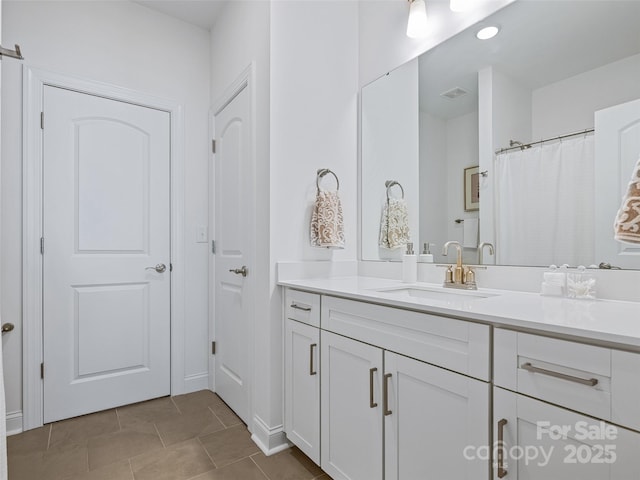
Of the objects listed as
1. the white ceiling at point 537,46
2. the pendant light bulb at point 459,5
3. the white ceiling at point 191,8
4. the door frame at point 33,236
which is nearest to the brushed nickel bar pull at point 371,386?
the white ceiling at point 537,46

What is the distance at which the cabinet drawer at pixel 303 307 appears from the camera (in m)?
1.56

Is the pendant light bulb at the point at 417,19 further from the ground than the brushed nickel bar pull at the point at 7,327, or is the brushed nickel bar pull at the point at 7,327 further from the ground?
the pendant light bulb at the point at 417,19

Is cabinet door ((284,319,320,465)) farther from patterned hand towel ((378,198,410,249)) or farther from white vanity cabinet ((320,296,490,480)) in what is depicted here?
patterned hand towel ((378,198,410,249))

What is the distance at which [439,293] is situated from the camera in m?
1.54

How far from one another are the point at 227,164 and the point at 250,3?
941 mm

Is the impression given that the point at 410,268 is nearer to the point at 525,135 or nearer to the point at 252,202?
the point at 525,135

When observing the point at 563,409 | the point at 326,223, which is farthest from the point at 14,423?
the point at 563,409

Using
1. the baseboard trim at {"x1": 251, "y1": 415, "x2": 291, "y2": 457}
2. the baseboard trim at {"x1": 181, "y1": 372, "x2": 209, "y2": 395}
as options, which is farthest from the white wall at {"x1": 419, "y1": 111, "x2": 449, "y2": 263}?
the baseboard trim at {"x1": 181, "y1": 372, "x2": 209, "y2": 395}

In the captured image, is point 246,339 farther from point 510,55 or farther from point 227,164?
point 510,55

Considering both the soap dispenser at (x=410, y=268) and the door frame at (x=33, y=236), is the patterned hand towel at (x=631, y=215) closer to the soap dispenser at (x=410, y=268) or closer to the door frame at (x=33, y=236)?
the soap dispenser at (x=410, y=268)

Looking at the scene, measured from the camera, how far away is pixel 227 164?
2.33 m

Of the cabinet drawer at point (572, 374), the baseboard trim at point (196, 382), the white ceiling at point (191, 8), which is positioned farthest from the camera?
the baseboard trim at point (196, 382)

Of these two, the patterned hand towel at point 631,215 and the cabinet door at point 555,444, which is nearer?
the cabinet door at point 555,444

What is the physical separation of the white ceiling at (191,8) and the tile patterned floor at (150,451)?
8.79ft
